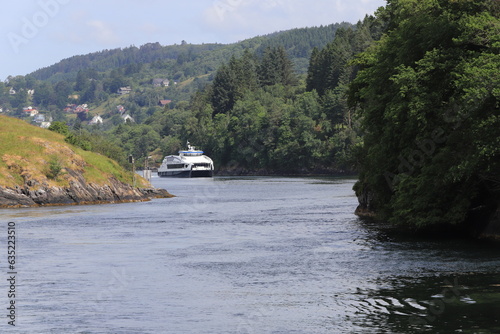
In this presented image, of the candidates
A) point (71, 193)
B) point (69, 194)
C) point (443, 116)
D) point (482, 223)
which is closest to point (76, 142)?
point (71, 193)

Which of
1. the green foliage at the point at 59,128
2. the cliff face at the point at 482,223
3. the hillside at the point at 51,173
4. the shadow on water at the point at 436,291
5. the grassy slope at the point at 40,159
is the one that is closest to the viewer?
the shadow on water at the point at 436,291

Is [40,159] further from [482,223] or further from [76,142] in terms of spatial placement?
[482,223]

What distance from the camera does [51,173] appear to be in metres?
98.0

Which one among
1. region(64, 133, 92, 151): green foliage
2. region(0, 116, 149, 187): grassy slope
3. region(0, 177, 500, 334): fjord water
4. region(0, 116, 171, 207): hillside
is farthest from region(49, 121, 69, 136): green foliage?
region(0, 177, 500, 334): fjord water

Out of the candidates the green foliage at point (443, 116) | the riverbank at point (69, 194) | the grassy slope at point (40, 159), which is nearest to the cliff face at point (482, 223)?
the green foliage at point (443, 116)

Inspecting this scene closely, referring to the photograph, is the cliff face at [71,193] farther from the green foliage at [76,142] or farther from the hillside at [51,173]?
the green foliage at [76,142]

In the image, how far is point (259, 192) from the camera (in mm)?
123938

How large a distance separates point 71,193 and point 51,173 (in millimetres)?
3677

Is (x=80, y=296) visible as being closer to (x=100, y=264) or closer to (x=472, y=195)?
(x=100, y=264)

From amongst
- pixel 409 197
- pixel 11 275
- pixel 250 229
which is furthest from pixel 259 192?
pixel 11 275

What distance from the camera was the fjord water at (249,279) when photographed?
30.5 meters

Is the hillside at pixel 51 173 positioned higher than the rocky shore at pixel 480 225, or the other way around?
the hillside at pixel 51 173

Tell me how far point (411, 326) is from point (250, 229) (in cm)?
3709

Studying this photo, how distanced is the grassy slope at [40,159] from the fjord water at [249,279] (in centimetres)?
2679
